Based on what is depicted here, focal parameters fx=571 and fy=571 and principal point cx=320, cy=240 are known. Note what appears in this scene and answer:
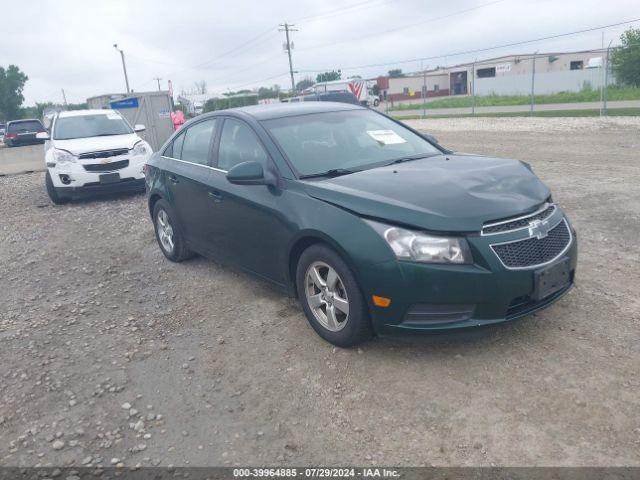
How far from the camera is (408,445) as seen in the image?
293 centimetres

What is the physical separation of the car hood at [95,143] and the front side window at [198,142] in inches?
202

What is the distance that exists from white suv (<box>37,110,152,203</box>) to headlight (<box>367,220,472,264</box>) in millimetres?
8261

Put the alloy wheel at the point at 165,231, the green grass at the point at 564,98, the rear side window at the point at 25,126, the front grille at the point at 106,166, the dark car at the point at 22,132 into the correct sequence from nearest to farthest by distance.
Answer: the alloy wheel at the point at 165,231, the front grille at the point at 106,166, the dark car at the point at 22,132, the rear side window at the point at 25,126, the green grass at the point at 564,98

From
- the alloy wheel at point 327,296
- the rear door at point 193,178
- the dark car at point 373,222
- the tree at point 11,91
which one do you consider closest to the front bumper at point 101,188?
the rear door at point 193,178

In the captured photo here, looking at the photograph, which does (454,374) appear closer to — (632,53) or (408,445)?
(408,445)

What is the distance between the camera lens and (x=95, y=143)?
10.7 m

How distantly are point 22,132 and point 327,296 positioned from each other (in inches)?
1054

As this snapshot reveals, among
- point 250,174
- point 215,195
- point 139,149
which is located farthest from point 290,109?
point 139,149

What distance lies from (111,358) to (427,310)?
2.36 metres

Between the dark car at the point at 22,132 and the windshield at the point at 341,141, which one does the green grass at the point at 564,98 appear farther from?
the windshield at the point at 341,141

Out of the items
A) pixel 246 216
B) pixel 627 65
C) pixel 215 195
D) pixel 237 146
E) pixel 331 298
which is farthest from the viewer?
pixel 627 65

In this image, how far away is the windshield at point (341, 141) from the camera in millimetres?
4473

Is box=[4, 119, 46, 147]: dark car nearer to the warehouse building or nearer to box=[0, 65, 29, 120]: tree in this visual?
the warehouse building

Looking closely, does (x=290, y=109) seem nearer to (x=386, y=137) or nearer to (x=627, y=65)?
(x=386, y=137)
